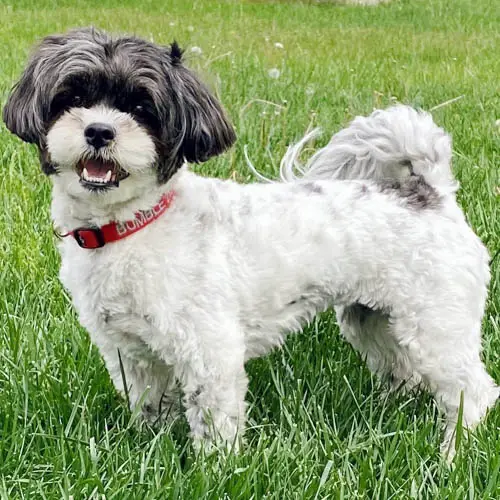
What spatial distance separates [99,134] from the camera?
2.21 meters

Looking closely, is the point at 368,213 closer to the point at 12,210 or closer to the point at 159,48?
the point at 159,48

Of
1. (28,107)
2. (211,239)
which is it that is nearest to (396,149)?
(211,239)

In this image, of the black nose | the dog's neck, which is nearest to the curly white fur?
the dog's neck

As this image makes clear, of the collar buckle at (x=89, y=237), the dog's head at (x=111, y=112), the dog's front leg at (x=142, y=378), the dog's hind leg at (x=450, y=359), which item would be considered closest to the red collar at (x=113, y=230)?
the collar buckle at (x=89, y=237)

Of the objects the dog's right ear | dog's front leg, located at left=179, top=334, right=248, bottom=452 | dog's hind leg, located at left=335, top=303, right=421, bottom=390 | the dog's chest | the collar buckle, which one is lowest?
dog's hind leg, located at left=335, top=303, right=421, bottom=390

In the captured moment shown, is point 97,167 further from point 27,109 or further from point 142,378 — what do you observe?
point 142,378

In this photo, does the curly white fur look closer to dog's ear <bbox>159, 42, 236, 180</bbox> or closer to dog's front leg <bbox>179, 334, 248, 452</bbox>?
dog's front leg <bbox>179, 334, 248, 452</bbox>

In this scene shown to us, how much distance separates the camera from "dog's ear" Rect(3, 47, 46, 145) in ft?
7.79

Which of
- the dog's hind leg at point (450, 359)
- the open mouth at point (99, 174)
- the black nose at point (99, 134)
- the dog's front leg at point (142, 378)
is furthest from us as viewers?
the dog's hind leg at point (450, 359)

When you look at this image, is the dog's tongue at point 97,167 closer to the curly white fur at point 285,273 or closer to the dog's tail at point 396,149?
the curly white fur at point 285,273

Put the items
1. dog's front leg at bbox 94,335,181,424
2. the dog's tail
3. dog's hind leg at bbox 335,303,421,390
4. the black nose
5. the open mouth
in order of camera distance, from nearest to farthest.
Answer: the black nose, the open mouth, dog's front leg at bbox 94,335,181,424, the dog's tail, dog's hind leg at bbox 335,303,421,390

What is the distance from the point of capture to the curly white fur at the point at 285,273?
2.45 m

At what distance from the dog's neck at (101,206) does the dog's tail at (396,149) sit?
0.69 m

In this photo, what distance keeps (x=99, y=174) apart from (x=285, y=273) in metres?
0.67
